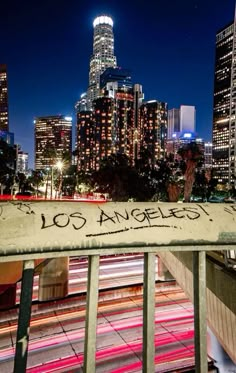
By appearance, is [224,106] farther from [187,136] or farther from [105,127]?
[105,127]

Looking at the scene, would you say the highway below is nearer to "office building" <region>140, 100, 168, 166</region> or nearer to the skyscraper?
the skyscraper

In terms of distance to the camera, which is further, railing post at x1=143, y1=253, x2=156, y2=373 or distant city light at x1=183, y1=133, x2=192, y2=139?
distant city light at x1=183, y1=133, x2=192, y2=139

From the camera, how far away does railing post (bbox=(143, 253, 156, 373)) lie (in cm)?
192

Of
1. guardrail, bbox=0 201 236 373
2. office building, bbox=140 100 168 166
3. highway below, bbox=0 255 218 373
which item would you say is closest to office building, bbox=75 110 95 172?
Answer: office building, bbox=140 100 168 166

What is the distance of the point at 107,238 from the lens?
1957mm

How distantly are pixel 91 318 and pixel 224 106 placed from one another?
174 meters

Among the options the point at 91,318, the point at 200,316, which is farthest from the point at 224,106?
the point at 91,318

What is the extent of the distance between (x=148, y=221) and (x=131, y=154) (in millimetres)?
178289

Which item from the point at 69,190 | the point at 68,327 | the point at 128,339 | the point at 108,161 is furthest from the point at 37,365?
the point at 69,190

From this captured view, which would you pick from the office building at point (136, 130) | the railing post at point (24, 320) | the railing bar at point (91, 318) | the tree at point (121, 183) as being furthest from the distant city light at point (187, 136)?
the railing post at point (24, 320)

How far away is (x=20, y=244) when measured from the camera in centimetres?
180

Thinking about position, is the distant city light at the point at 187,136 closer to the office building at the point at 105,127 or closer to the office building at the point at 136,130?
the office building at the point at 136,130

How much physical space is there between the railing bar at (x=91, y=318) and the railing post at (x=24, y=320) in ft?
1.20

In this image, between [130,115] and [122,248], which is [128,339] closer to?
[122,248]
